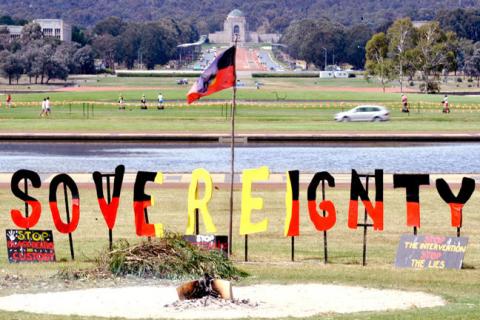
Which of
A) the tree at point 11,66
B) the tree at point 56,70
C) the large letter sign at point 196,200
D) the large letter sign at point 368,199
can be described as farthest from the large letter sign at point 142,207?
the tree at point 11,66

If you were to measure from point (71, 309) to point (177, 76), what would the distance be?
547 feet

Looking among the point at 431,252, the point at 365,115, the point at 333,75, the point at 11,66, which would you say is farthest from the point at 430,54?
the point at 431,252

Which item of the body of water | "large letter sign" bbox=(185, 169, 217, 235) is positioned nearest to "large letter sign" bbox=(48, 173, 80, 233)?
"large letter sign" bbox=(185, 169, 217, 235)

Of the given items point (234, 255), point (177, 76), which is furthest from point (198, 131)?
point (177, 76)

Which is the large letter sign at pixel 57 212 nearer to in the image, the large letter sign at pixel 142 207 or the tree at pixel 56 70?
the large letter sign at pixel 142 207

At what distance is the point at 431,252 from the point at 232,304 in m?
5.16

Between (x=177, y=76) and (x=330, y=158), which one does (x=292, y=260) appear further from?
(x=177, y=76)

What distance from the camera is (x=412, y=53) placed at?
130250 mm

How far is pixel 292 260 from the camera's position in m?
22.3

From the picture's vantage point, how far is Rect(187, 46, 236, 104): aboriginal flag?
21.7m

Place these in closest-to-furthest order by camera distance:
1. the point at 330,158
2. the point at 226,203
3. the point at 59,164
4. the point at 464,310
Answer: the point at 464,310 → the point at 226,203 → the point at 59,164 → the point at 330,158

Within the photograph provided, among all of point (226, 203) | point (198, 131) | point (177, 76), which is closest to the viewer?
point (226, 203)

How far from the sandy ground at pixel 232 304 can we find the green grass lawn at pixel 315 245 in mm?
430

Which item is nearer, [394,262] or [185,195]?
[394,262]
